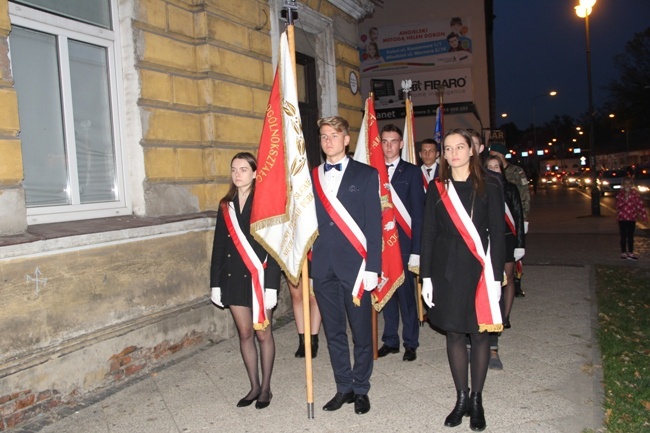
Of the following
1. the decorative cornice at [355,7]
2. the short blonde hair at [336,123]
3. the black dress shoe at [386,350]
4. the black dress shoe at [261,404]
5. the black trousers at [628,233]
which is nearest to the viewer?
the short blonde hair at [336,123]

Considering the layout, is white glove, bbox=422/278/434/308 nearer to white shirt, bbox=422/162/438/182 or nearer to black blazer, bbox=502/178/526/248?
black blazer, bbox=502/178/526/248

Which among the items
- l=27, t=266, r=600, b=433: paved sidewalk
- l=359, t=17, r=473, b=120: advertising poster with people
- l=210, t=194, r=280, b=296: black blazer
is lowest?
l=27, t=266, r=600, b=433: paved sidewalk

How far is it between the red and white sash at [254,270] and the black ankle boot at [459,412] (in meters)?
1.51

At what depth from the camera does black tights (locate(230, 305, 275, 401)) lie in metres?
4.61

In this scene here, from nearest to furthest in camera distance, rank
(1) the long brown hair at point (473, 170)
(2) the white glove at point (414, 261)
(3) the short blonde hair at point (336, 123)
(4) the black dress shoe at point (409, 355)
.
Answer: (1) the long brown hair at point (473, 170), (3) the short blonde hair at point (336, 123), (2) the white glove at point (414, 261), (4) the black dress shoe at point (409, 355)

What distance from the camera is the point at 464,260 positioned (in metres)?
4.07

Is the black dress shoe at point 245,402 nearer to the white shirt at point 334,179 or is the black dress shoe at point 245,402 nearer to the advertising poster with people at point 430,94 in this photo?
the white shirt at point 334,179

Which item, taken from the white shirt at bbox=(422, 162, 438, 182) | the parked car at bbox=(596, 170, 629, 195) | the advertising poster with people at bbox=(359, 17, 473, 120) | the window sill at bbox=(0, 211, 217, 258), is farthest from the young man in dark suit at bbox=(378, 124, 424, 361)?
the parked car at bbox=(596, 170, 629, 195)

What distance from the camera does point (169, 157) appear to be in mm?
6324

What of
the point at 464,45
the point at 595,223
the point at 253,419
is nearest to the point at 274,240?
the point at 253,419

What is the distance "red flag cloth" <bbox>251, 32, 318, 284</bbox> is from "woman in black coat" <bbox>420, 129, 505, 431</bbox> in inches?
36.1

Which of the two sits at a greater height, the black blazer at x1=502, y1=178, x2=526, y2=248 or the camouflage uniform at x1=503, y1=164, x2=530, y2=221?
the camouflage uniform at x1=503, y1=164, x2=530, y2=221

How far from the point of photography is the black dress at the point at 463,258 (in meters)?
4.06

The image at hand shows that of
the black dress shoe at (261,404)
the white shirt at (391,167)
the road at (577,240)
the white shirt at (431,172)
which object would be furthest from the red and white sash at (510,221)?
the road at (577,240)
